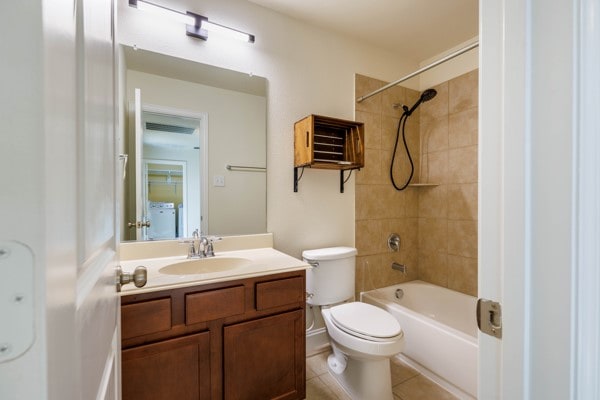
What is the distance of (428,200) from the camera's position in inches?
99.4

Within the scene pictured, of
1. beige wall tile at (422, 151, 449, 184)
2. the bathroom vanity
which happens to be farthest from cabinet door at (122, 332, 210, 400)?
beige wall tile at (422, 151, 449, 184)

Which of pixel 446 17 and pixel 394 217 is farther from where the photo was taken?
pixel 394 217

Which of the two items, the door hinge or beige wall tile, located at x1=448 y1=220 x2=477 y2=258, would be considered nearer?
the door hinge

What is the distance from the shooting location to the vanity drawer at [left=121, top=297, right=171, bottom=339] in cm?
106

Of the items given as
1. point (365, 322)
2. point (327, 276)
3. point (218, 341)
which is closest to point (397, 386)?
point (365, 322)

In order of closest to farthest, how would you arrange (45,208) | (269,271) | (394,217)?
(45,208)
(269,271)
(394,217)

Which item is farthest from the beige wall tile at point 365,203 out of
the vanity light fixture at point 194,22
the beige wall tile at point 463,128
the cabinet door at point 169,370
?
the cabinet door at point 169,370

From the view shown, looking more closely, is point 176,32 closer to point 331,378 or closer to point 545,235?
point 545,235

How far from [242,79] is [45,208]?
176 cm

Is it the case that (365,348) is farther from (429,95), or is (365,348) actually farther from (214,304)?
(429,95)

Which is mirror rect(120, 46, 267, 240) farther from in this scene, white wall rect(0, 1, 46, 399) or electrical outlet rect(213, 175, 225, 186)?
white wall rect(0, 1, 46, 399)

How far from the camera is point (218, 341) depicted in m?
1.23

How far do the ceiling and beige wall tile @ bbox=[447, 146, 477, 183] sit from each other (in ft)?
3.11

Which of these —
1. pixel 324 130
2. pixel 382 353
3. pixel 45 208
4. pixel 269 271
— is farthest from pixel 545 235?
pixel 324 130
